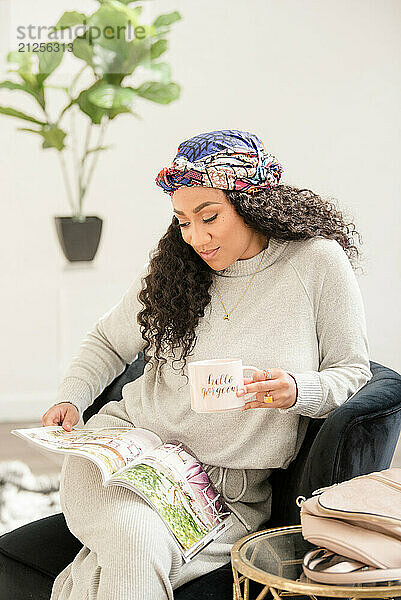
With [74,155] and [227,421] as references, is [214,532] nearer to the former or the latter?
[227,421]

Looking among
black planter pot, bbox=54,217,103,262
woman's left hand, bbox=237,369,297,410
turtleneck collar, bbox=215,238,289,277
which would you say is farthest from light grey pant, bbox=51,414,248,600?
black planter pot, bbox=54,217,103,262

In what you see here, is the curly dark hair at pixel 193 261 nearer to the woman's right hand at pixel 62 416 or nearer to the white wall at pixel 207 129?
the woman's right hand at pixel 62 416

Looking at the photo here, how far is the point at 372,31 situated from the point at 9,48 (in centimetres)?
174

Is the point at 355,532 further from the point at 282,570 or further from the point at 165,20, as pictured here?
the point at 165,20

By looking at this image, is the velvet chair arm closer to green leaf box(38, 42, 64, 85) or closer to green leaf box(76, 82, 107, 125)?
green leaf box(76, 82, 107, 125)

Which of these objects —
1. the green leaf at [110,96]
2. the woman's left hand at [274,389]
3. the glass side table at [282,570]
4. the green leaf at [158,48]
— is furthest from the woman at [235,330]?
the green leaf at [158,48]

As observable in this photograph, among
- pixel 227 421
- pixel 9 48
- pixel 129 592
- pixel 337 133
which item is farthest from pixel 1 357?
pixel 129 592

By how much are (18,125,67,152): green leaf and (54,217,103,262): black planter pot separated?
335 mm

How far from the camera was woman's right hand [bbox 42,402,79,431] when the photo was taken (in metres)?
1.92

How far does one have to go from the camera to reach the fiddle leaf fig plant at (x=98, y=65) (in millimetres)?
3793

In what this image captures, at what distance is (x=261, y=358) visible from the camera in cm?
178

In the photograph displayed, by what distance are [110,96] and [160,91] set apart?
0.25 metres

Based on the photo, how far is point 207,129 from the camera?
13.5ft

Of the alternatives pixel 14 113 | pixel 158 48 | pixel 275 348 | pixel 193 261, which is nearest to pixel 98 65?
pixel 158 48
